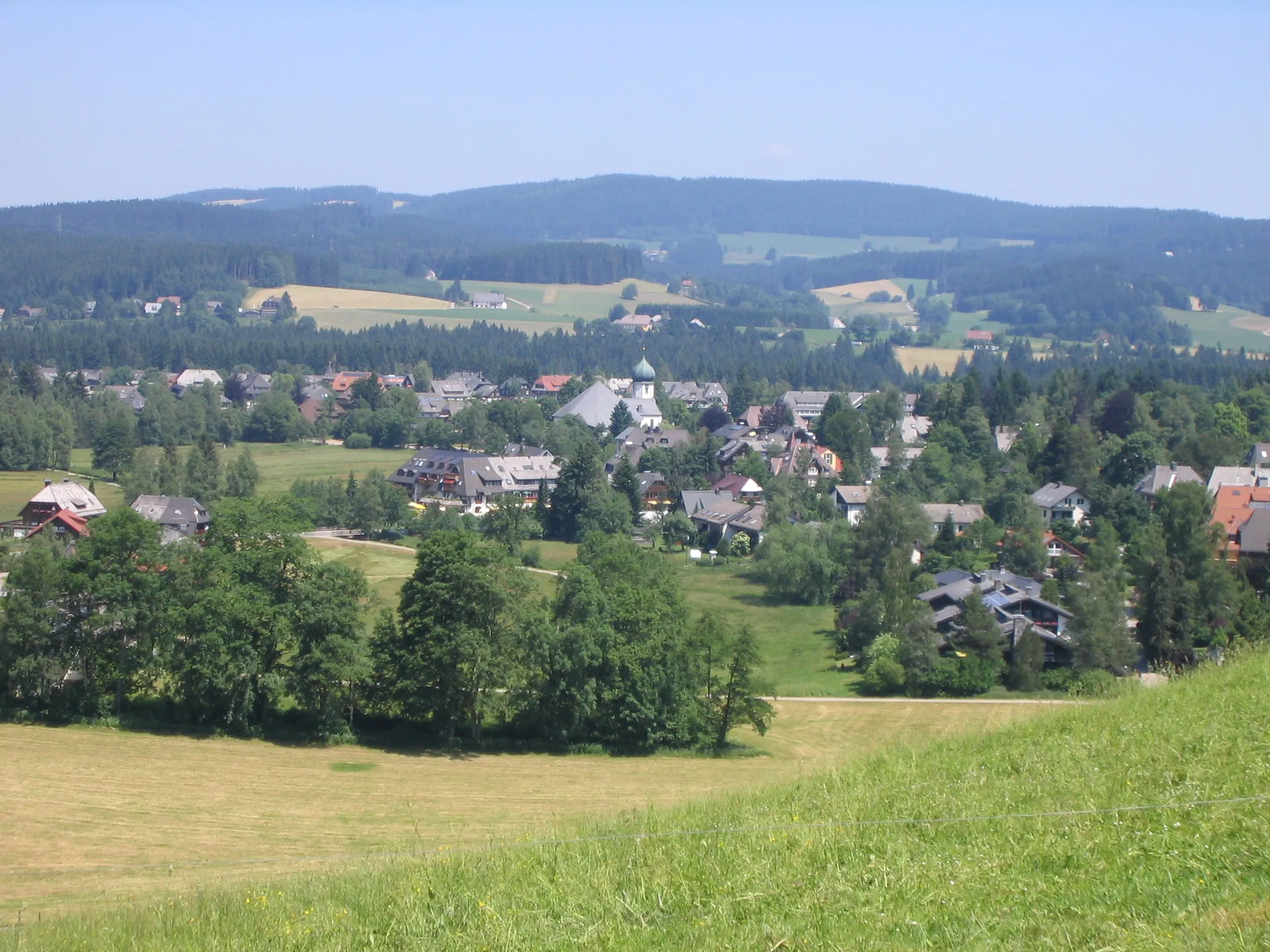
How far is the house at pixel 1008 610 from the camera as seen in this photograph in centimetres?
2555

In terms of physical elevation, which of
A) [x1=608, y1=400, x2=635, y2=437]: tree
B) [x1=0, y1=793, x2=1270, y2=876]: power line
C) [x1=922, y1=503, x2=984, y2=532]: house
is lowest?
[x1=608, y1=400, x2=635, y2=437]: tree

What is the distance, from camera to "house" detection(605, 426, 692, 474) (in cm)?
5384

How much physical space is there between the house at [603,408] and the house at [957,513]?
24.2 meters

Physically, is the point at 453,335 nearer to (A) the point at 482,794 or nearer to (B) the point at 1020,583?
(B) the point at 1020,583

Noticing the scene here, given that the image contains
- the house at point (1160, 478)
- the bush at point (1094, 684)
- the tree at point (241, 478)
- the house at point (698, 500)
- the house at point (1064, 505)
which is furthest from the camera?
the house at point (698, 500)

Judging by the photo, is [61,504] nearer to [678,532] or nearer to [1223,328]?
[678,532]

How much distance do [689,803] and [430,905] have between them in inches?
134

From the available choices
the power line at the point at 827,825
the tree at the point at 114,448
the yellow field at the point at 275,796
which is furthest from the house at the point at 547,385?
the power line at the point at 827,825

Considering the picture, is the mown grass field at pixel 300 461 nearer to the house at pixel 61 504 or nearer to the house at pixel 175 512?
the house at pixel 175 512

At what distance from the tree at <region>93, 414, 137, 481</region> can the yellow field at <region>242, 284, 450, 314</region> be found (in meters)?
69.9

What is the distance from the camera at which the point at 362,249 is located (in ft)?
545

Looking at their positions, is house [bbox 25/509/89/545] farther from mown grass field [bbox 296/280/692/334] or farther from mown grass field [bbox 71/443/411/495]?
mown grass field [bbox 296/280/692/334]

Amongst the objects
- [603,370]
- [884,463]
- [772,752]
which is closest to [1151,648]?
[772,752]

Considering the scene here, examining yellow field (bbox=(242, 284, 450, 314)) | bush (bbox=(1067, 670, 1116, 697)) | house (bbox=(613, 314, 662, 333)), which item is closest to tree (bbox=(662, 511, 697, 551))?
bush (bbox=(1067, 670, 1116, 697))
